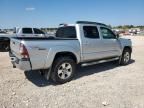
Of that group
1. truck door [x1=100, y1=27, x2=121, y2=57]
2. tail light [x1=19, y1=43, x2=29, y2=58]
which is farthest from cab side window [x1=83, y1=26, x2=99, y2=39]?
tail light [x1=19, y1=43, x2=29, y2=58]

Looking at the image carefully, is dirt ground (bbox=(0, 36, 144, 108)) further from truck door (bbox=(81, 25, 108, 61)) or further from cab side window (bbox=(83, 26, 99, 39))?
cab side window (bbox=(83, 26, 99, 39))

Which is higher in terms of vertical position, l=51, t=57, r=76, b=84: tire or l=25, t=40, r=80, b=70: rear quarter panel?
l=25, t=40, r=80, b=70: rear quarter panel

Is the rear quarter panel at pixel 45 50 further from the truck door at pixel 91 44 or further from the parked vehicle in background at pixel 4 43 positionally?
the parked vehicle in background at pixel 4 43

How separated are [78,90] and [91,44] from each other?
205 centimetres

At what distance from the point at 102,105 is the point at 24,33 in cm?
1160

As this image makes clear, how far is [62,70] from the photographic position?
248 inches

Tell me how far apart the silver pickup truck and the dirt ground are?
20.8 inches

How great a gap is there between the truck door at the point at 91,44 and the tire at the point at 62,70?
0.71 m

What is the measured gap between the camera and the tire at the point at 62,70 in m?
6.08

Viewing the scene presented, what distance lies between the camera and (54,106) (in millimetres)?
4586

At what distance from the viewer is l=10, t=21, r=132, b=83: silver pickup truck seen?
5.52 metres

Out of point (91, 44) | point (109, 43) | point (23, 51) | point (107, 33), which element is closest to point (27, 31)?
point (107, 33)

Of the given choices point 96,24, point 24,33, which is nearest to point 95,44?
point 96,24

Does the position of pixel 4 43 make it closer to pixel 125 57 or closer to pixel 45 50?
pixel 125 57
